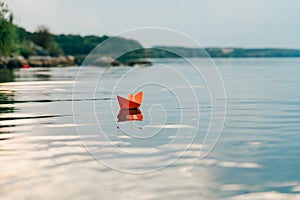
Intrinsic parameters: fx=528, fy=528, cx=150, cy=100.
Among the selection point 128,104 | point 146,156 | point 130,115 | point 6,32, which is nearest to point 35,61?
point 6,32

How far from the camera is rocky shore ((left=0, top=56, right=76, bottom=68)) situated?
4414 inches

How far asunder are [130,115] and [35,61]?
10776 cm

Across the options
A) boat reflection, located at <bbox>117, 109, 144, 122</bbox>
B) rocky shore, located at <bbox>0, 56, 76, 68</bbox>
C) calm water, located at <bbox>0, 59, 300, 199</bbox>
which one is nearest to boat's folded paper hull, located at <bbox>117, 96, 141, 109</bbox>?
boat reflection, located at <bbox>117, 109, 144, 122</bbox>

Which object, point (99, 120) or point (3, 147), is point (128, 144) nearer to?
point (3, 147)

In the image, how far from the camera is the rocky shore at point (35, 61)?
112125 millimetres

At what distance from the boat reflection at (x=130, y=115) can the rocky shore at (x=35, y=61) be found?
83.7 m

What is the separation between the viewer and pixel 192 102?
121 ft

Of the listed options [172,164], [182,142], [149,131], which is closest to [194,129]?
[149,131]

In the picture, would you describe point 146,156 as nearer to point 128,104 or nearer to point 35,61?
point 128,104

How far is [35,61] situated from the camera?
132m

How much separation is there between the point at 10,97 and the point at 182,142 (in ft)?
76.6

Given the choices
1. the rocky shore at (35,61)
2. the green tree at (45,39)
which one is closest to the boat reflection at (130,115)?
the rocky shore at (35,61)

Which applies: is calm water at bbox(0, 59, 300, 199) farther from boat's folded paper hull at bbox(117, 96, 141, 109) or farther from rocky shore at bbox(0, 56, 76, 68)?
rocky shore at bbox(0, 56, 76, 68)

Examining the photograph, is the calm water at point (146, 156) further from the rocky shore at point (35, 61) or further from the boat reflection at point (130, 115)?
the rocky shore at point (35, 61)
